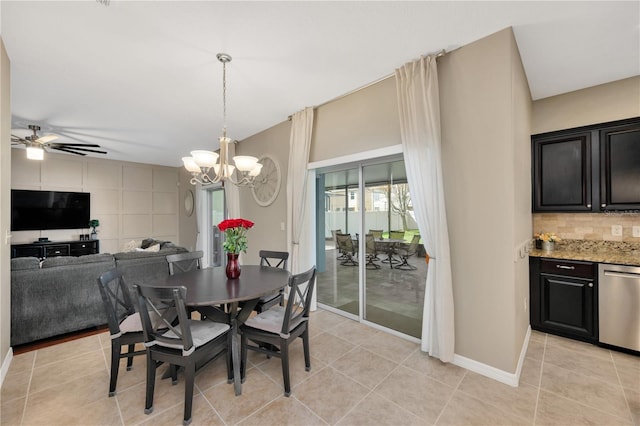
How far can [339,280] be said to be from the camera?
400 cm

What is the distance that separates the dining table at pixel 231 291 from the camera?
193 centimetres

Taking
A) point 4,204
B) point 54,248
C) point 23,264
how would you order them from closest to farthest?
1. point 4,204
2. point 23,264
3. point 54,248

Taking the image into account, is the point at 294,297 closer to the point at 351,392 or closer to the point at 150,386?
the point at 351,392

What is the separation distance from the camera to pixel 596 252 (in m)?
3.00

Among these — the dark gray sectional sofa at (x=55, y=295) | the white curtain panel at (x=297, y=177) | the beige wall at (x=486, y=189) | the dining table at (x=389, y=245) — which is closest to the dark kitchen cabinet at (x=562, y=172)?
the beige wall at (x=486, y=189)

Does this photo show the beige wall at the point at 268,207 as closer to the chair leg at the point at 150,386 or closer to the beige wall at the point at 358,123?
the beige wall at the point at 358,123

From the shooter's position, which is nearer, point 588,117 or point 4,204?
point 4,204

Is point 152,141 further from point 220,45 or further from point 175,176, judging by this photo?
point 220,45

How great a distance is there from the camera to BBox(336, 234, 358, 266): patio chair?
3700 millimetres

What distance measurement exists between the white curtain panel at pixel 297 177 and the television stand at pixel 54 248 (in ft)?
17.9

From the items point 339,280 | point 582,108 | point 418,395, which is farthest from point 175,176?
point 582,108

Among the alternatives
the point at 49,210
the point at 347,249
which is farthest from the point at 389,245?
the point at 49,210

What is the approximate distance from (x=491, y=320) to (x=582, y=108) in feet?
9.10

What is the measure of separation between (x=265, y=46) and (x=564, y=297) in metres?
3.99
